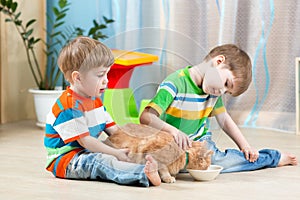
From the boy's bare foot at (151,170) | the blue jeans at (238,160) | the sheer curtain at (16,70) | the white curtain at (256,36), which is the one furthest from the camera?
the sheer curtain at (16,70)

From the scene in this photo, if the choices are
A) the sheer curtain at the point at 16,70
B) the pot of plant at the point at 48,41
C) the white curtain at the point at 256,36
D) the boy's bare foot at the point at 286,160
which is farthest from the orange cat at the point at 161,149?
the sheer curtain at the point at 16,70

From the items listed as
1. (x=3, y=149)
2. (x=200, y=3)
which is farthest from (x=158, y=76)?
(x=200, y=3)

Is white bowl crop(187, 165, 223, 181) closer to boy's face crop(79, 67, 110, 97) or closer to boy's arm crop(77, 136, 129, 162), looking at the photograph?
boy's arm crop(77, 136, 129, 162)

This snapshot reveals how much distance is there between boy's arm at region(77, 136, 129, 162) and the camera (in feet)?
5.04

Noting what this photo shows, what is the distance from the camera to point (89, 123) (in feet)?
5.07

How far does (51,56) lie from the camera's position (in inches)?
117

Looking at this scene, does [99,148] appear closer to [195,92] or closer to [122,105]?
[122,105]

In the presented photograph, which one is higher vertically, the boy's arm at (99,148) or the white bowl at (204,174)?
the boy's arm at (99,148)

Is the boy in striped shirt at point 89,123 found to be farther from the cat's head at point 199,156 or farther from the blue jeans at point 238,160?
the blue jeans at point 238,160

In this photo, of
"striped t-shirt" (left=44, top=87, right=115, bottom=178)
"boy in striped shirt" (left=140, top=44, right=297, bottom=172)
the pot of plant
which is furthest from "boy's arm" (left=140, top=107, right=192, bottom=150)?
the pot of plant

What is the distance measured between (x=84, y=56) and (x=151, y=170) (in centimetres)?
35

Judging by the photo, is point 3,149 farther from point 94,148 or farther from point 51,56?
point 51,56

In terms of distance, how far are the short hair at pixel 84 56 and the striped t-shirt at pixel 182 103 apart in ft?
0.55

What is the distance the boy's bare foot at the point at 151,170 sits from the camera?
1.49 metres
